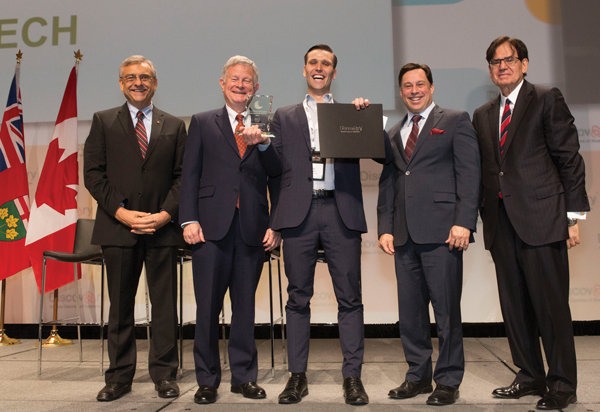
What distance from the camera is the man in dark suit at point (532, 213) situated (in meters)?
2.29

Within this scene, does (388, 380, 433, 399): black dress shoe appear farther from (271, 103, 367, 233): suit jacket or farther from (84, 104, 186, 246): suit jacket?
(84, 104, 186, 246): suit jacket

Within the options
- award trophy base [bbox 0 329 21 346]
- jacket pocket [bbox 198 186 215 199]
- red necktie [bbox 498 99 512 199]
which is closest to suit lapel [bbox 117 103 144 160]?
jacket pocket [bbox 198 186 215 199]

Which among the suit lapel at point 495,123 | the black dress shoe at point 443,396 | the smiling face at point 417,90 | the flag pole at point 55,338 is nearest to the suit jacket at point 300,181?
the smiling face at point 417,90

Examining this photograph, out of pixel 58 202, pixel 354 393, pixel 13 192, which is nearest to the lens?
pixel 354 393

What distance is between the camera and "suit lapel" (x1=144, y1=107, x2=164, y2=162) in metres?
2.65

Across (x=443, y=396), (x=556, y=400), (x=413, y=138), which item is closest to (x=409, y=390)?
(x=443, y=396)

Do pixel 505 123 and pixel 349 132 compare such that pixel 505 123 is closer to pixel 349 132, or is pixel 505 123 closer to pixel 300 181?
pixel 349 132

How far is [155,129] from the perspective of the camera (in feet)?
8.86

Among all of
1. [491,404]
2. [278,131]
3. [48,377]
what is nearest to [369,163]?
[278,131]

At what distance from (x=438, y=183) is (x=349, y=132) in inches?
20.7

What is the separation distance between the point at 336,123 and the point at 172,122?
1002 millimetres

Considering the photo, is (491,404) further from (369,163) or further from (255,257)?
(369,163)

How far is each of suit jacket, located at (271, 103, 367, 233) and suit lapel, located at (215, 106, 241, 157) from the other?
0.73 ft

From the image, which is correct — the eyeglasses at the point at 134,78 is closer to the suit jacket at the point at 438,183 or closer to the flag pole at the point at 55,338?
the suit jacket at the point at 438,183
